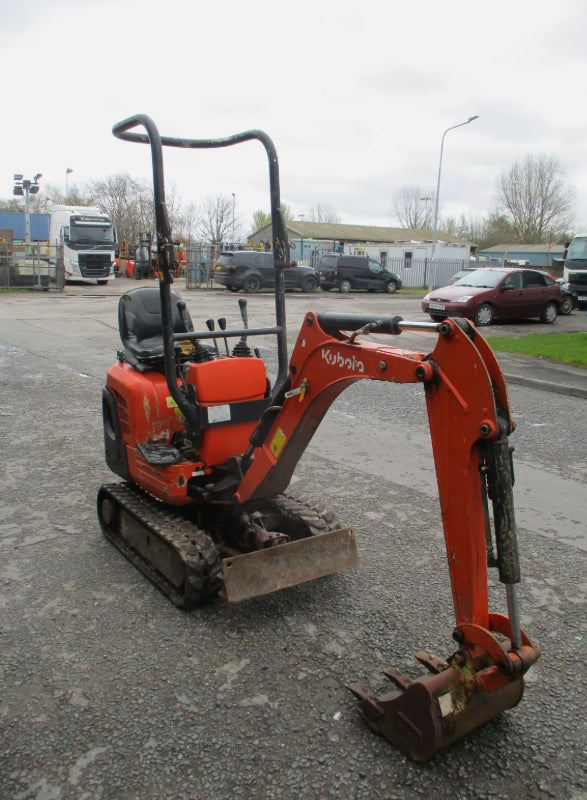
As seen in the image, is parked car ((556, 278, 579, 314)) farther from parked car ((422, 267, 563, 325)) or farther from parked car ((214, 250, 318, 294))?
parked car ((214, 250, 318, 294))

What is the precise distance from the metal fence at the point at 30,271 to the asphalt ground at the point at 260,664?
2453cm

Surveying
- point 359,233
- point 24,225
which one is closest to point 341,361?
point 24,225

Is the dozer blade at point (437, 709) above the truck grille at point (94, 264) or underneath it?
underneath

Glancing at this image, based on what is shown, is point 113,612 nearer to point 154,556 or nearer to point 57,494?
point 154,556

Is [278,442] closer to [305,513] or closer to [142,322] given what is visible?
[305,513]

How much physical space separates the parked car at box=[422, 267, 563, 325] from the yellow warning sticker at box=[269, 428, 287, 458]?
1585cm

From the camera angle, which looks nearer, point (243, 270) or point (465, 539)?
point (465, 539)

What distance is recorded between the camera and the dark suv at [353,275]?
33656mm

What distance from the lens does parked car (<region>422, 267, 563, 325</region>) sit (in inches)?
754

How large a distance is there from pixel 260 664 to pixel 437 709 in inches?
40.4

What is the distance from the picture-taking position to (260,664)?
341cm

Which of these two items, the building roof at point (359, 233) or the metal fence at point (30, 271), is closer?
the metal fence at point (30, 271)

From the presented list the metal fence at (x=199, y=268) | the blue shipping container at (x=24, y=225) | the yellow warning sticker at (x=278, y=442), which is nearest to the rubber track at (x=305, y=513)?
the yellow warning sticker at (x=278, y=442)

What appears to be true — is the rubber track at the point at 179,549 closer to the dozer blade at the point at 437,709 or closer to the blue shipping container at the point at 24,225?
the dozer blade at the point at 437,709
